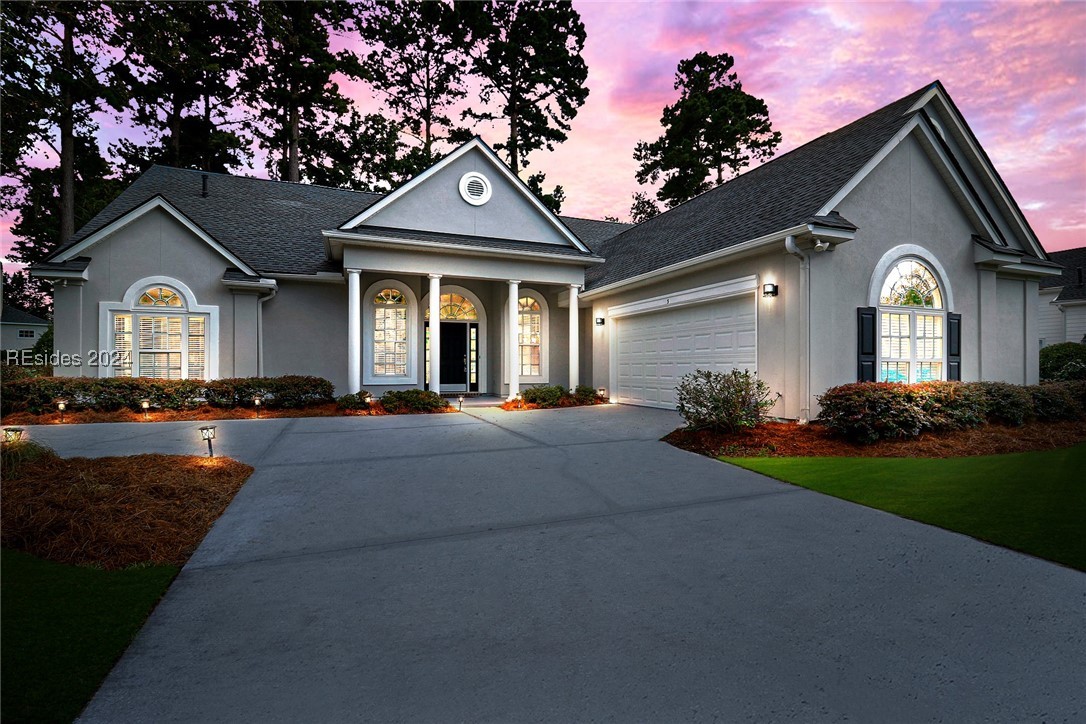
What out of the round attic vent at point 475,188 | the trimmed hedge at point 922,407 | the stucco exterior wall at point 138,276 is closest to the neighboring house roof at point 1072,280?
the trimmed hedge at point 922,407

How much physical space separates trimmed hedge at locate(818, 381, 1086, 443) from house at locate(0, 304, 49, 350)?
135 feet

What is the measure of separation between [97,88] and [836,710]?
13.1 meters

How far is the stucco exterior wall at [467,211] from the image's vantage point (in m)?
12.8

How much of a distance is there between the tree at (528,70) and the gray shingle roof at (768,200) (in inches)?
510

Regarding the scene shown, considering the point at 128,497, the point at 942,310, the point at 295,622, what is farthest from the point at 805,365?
the point at 128,497

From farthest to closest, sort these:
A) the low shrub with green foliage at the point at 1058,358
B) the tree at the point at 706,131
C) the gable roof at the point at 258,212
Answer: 1. the tree at the point at 706,131
2. the low shrub with green foliage at the point at 1058,358
3. the gable roof at the point at 258,212

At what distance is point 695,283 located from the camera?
1124cm

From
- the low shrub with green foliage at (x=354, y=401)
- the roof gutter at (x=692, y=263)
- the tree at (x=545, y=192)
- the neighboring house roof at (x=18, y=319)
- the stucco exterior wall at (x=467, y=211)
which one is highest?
the tree at (x=545, y=192)

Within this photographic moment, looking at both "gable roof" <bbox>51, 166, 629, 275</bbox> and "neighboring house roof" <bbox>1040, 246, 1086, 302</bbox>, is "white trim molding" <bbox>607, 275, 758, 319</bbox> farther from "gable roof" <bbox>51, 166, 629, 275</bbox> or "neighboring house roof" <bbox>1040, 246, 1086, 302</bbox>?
"neighboring house roof" <bbox>1040, 246, 1086, 302</bbox>

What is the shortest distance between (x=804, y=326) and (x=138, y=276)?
14441 mm

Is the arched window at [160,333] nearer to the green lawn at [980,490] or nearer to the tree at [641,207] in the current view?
the green lawn at [980,490]

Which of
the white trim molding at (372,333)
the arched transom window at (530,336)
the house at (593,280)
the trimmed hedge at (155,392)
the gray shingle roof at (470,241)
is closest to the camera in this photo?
the house at (593,280)

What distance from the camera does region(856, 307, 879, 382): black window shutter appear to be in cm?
907

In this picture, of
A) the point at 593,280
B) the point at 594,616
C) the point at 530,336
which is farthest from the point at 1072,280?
the point at 594,616
